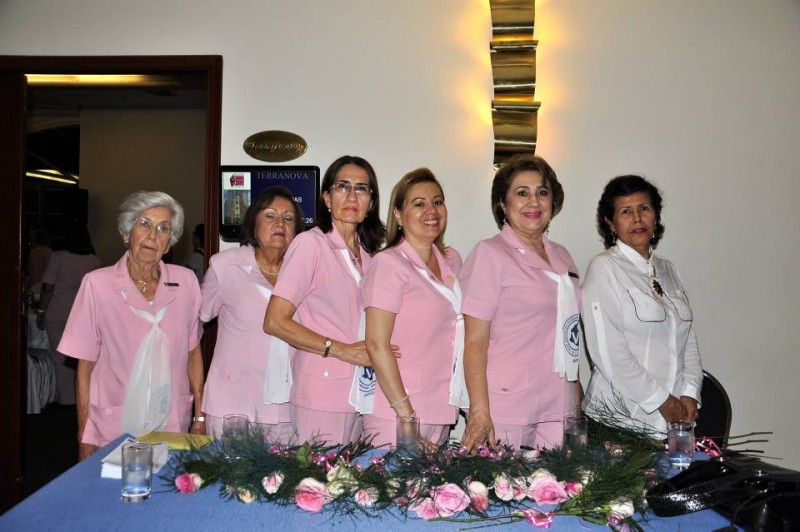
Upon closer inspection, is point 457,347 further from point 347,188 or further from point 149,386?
point 149,386

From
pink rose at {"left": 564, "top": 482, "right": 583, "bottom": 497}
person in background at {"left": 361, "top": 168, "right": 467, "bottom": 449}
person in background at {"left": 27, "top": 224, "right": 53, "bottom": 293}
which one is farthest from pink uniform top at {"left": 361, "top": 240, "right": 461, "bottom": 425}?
person in background at {"left": 27, "top": 224, "right": 53, "bottom": 293}

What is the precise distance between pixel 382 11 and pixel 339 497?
2.74m

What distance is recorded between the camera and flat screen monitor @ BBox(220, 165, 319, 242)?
148 inches

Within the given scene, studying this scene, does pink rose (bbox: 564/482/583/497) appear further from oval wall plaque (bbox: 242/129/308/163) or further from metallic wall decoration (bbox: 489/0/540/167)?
oval wall plaque (bbox: 242/129/308/163)

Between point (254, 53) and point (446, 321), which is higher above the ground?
point (254, 53)

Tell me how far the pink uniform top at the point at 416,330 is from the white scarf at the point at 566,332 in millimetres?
389

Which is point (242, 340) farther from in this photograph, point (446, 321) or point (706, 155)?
point (706, 155)

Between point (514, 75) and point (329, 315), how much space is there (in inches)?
66.2

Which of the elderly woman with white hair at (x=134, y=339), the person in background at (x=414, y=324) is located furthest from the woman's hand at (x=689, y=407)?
the elderly woman with white hair at (x=134, y=339)

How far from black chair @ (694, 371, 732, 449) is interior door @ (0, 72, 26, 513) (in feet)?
11.3

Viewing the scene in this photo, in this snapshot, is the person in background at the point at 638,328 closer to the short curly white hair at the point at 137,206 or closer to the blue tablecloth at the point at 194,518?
the blue tablecloth at the point at 194,518

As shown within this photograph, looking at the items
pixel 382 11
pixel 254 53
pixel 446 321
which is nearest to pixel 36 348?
pixel 254 53

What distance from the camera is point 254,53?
3.81 m

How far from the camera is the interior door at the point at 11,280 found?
3.96m
